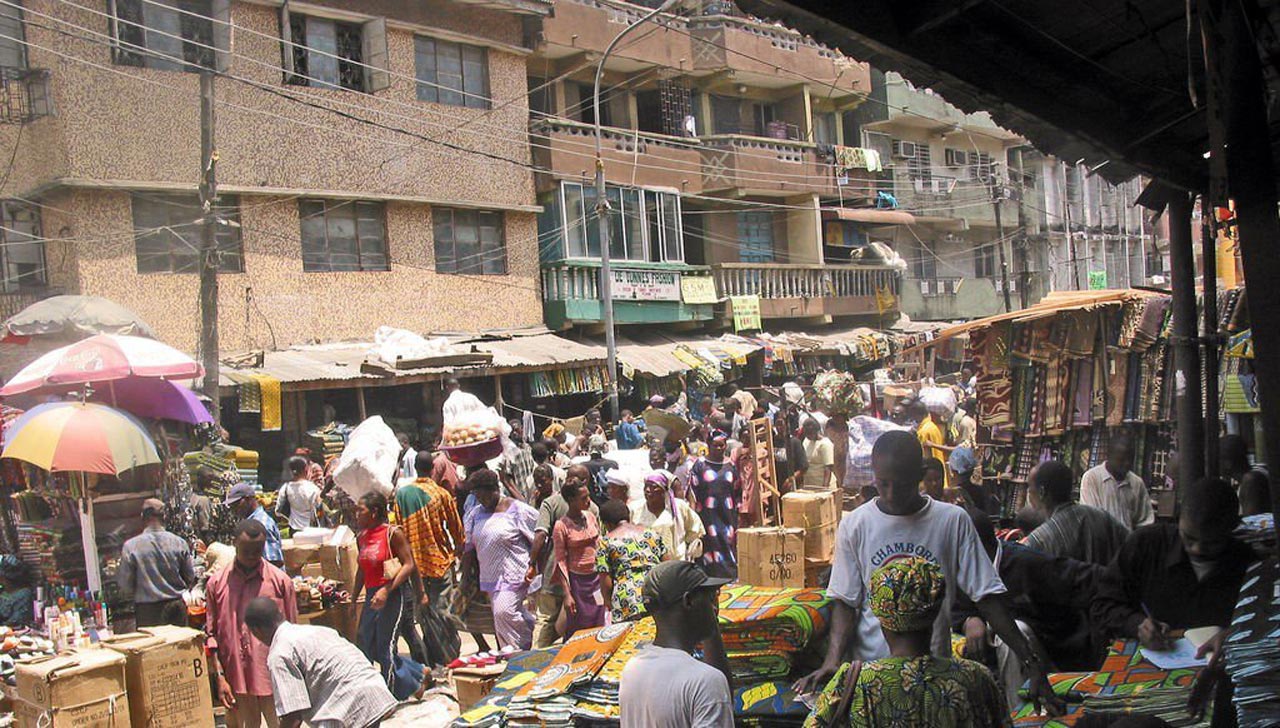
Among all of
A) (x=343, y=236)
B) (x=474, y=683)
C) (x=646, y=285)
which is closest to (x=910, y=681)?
(x=474, y=683)

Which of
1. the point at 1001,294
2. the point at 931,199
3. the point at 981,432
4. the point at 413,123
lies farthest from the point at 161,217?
the point at 1001,294

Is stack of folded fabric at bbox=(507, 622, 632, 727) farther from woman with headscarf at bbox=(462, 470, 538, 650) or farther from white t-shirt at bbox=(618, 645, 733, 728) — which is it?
woman with headscarf at bbox=(462, 470, 538, 650)

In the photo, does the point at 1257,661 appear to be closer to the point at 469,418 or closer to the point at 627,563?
the point at 627,563

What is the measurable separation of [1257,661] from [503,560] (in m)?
6.04

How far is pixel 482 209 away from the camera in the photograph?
22.9 meters

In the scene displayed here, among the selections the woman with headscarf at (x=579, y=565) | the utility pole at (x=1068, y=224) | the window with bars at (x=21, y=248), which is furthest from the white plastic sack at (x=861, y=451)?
the utility pole at (x=1068, y=224)

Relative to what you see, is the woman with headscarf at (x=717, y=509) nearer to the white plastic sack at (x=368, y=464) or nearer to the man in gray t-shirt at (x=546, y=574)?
the man in gray t-shirt at (x=546, y=574)

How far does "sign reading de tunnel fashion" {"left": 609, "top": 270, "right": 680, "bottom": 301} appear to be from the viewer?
25.0m

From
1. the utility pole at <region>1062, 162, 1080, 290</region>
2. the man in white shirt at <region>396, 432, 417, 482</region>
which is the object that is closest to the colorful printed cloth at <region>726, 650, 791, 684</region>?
the man in white shirt at <region>396, 432, 417, 482</region>

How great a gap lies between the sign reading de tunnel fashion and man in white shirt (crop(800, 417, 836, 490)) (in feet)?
37.1

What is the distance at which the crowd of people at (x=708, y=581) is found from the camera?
359cm

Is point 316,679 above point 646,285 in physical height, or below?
below

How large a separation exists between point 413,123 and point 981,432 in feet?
46.9

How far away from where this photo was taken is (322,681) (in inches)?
221
